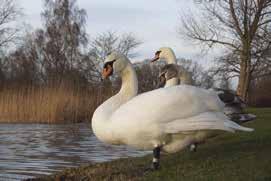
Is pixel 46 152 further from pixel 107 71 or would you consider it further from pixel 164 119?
pixel 164 119

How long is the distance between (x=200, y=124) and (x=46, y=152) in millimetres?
5287

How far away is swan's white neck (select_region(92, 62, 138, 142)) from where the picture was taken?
19.5 feet

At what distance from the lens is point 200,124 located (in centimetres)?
575

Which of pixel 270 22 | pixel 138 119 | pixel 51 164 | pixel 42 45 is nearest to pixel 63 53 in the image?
pixel 42 45

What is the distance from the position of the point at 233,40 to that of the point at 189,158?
2542 centimetres

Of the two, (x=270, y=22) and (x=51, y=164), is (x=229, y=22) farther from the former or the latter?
(x=51, y=164)

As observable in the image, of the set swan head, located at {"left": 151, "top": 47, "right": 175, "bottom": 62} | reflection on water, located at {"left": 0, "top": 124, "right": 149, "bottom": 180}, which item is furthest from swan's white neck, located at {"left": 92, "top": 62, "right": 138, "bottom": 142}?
swan head, located at {"left": 151, "top": 47, "right": 175, "bottom": 62}

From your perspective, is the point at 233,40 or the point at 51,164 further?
the point at 233,40

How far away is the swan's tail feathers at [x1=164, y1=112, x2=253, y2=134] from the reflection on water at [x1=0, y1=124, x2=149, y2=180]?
266 cm

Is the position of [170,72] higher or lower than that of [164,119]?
higher

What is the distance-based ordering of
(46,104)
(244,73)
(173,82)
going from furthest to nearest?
(244,73) < (46,104) < (173,82)

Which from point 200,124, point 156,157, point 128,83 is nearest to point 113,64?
point 128,83

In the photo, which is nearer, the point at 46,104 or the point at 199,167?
the point at 199,167

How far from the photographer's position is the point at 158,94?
5926 millimetres
